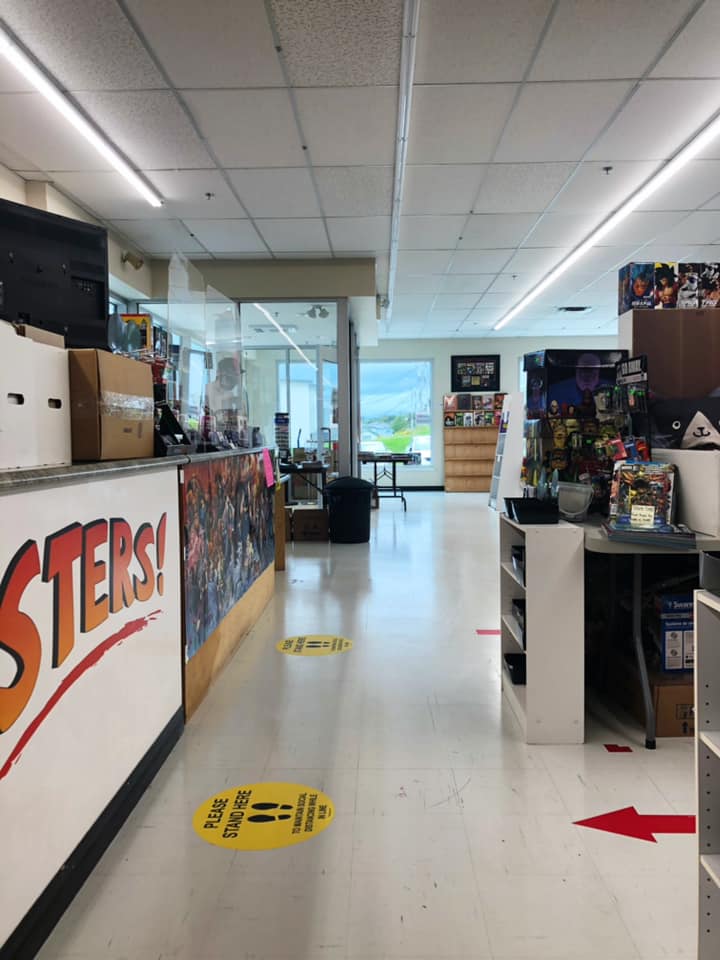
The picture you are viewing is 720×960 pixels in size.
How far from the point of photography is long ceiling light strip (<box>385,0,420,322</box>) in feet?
10.1

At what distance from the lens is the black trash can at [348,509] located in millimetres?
7332

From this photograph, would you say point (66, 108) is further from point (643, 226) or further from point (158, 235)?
point (643, 226)

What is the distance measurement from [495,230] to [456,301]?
3.44 metres

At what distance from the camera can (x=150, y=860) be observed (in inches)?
71.6

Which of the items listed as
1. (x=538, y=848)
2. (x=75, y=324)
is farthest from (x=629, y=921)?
(x=75, y=324)

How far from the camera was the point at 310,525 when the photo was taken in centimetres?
772

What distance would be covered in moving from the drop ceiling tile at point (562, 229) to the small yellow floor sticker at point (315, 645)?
4466 millimetres

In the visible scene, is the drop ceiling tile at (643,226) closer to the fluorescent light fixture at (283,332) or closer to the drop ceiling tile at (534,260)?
the drop ceiling tile at (534,260)

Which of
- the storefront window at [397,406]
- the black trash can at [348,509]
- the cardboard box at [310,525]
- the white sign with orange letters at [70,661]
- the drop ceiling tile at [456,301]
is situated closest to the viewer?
the white sign with orange letters at [70,661]

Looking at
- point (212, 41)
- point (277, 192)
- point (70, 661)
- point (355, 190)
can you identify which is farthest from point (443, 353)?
point (70, 661)

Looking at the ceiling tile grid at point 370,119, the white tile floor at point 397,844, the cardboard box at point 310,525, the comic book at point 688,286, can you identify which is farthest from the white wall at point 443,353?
the comic book at point 688,286

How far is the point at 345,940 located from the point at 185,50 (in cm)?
391

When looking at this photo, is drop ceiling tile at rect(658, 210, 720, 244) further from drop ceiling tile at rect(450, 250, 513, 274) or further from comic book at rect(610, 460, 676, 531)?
comic book at rect(610, 460, 676, 531)

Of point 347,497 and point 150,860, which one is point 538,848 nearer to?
point 150,860
